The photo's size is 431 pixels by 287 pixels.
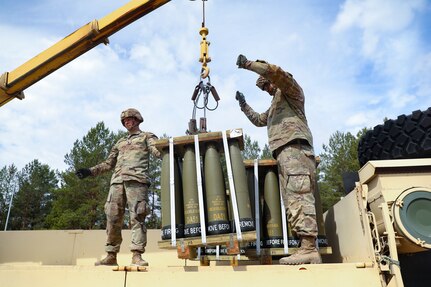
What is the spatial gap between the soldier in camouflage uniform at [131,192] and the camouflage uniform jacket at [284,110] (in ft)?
4.42

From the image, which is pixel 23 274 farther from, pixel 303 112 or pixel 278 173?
pixel 303 112

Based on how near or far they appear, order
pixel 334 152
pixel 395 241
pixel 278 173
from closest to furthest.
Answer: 1. pixel 395 241
2. pixel 278 173
3. pixel 334 152

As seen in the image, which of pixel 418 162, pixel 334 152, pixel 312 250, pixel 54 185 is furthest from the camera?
pixel 54 185

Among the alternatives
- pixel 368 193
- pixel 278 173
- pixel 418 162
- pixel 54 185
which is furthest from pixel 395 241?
pixel 54 185

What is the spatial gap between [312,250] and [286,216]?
1.55 ft

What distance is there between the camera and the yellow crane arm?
5465 mm

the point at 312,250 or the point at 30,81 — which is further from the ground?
the point at 30,81

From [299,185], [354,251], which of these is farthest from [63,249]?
[354,251]

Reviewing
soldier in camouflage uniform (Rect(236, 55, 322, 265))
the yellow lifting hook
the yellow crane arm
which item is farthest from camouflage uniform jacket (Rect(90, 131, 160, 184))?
the yellow crane arm

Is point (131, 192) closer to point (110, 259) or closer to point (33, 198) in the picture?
point (110, 259)

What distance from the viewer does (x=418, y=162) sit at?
105 inches

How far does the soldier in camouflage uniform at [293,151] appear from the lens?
3.09 meters

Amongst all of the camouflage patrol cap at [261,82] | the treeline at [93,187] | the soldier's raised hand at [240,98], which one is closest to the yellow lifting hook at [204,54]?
the soldier's raised hand at [240,98]

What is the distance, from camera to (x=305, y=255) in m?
2.94
